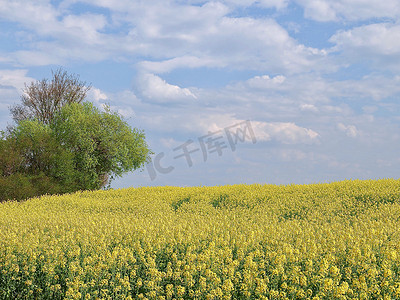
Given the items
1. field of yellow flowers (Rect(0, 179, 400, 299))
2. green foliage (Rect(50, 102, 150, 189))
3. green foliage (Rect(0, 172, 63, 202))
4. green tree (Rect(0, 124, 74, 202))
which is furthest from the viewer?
green foliage (Rect(50, 102, 150, 189))

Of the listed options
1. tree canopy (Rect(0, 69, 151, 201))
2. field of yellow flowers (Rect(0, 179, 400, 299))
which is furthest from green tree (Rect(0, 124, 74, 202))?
field of yellow flowers (Rect(0, 179, 400, 299))

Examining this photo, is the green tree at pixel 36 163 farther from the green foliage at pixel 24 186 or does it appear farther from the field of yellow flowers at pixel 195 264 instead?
the field of yellow flowers at pixel 195 264

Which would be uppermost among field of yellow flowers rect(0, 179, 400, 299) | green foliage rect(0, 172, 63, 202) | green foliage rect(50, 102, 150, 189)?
green foliage rect(50, 102, 150, 189)

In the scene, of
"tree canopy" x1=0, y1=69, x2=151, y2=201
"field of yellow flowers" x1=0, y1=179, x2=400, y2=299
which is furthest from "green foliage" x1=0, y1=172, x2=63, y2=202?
"field of yellow flowers" x1=0, y1=179, x2=400, y2=299

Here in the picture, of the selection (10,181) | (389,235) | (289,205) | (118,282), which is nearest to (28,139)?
(10,181)

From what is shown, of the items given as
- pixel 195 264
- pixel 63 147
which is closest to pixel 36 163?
pixel 63 147

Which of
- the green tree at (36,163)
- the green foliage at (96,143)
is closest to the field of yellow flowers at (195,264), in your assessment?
the green tree at (36,163)

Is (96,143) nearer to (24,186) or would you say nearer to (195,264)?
(24,186)

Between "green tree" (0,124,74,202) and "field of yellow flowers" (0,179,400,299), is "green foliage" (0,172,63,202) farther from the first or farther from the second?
"field of yellow flowers" (0,179,400,299)

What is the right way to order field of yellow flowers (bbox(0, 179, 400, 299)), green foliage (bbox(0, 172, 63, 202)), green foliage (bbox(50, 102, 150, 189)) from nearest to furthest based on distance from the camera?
field of yellow flowers (bbox(0, 179, 400, 299))
green foliage (bbox(0, 172, 63, 202))
green foliage (bbox(50, 102, 150, 189))

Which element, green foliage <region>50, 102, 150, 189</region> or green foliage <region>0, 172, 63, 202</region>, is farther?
green foliage <region>50, 102, 150, 189</region>

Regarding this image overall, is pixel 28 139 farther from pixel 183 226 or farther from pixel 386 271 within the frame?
pixel 386 271

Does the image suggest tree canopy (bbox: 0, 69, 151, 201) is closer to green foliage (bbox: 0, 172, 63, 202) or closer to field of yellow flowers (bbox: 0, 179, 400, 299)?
green foliage (bbox: 0, 172, 63, 202)

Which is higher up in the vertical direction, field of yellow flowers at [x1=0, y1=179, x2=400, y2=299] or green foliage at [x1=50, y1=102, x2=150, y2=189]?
green foliage at [x1=50, y1=102, x2=150, y2=189]
